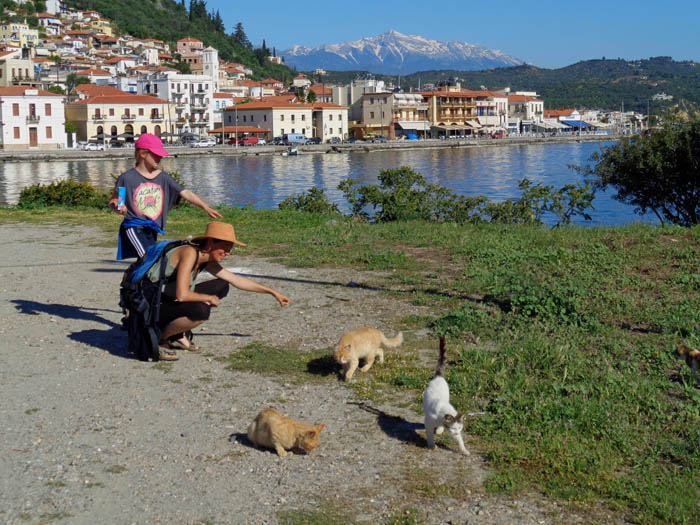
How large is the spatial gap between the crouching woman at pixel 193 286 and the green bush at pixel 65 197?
13.7m

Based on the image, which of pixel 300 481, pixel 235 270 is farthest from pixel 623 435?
pixel 235 270

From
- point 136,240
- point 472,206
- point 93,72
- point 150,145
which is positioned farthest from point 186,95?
point 136,240

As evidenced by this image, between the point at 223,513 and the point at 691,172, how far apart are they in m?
15.2

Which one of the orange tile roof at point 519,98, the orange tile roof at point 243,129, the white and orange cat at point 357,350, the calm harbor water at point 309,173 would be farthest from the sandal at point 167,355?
the orange tile roof at point 519,98

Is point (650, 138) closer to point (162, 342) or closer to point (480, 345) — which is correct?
point (480, 345)

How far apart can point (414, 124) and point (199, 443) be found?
115265 millimetres

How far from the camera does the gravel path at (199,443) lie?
3812 millimetres

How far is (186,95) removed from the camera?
107m

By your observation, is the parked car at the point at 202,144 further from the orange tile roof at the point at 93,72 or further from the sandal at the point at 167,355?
A: the sandal at the point at 167,355

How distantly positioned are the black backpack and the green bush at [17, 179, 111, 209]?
13683mm

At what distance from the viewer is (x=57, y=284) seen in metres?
9.17

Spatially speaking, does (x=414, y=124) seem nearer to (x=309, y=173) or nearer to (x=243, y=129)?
(x=243, y=129)

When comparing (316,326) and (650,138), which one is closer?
(316,326)

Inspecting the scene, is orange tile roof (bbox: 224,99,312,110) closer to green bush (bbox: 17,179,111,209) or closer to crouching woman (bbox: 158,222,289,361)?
green bush (bbox: 17,179,111,209)
